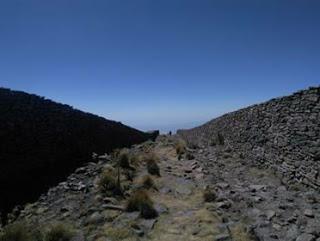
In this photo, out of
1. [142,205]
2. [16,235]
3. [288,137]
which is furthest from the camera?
[288,137]

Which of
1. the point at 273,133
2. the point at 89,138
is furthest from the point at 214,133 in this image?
the point at 273,133

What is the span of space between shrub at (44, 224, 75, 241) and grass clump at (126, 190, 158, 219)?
88.5 inches

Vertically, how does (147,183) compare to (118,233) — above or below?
above

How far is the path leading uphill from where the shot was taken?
8.91 meters

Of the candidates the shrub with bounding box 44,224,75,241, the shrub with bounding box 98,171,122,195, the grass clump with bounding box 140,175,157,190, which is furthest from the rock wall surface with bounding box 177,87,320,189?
the shrub with bounding box 44,224,75,241

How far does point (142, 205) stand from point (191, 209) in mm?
1524

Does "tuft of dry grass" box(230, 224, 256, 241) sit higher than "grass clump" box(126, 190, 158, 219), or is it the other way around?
"grass clump" box(126, 190, 158, 219)

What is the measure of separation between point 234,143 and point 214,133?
723 cm

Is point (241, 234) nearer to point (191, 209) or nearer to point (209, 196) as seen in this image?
point (191, 209)

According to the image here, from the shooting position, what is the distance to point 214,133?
30.0 m

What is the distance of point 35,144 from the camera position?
1622 cm

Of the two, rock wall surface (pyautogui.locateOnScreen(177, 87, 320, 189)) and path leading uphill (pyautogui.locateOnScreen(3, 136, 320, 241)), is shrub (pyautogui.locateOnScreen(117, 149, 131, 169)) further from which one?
rock wall surface (pyautogui.locateOnScreen(177, 87, 320, 189))

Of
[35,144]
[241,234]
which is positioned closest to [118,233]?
[241,234]

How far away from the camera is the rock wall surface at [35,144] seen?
539 inches
